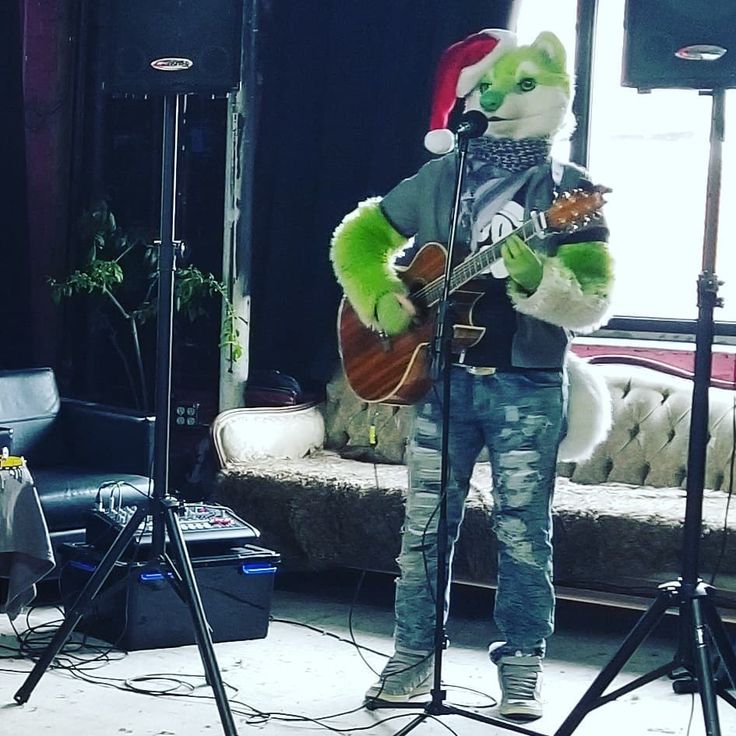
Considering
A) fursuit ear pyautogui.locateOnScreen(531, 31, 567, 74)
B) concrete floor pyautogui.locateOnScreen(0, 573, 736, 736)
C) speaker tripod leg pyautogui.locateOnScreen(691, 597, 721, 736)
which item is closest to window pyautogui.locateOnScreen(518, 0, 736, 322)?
concrete floor pyautogui.locateOnScreen(0, 573, 736, 736)

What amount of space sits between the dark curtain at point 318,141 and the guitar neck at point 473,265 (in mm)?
1941

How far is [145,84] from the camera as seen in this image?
109 inches

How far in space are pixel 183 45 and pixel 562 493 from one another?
5.95 feet

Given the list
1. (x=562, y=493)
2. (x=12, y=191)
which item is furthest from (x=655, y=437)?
(x=12, y=191)

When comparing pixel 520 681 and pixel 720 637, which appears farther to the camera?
pixel 520 681

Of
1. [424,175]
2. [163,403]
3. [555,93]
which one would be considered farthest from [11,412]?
[555,93]

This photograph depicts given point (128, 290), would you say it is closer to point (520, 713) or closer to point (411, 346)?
point (411, 346)

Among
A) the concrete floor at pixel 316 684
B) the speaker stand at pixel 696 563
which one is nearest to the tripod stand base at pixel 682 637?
the speaker stand at pixel 696 563

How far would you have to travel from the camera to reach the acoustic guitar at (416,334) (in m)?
2.64

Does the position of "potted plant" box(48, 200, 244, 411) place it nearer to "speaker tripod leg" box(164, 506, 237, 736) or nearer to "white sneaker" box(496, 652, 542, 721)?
"speaker tripod leg" box(164, 506, 237, 736)

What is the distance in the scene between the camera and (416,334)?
2.75 m

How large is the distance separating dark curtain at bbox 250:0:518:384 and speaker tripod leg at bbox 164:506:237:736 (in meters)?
2.08

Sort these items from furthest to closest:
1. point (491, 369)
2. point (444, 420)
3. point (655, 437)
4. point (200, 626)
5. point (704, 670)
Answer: point (655, 437) → point (491, 369) → point (200, 626) → point (444, 420) → point (704, 670)

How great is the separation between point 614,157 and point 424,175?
1.99 metres
